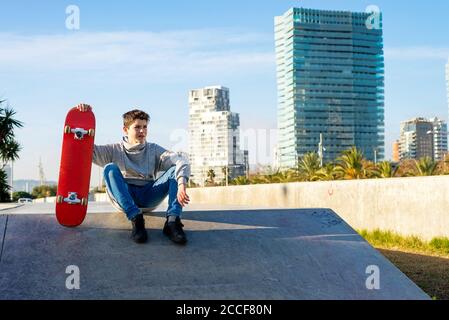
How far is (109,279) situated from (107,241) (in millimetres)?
639

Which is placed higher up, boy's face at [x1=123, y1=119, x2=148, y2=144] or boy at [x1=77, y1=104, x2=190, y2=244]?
boy's face at [x1=123, y1=119, x2=148, y2=144]

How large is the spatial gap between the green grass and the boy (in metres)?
4.26

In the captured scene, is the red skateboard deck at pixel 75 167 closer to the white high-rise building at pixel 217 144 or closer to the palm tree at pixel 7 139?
the palm tree at pixel 7 139

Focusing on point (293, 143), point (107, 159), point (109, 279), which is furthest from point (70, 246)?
point (293, 143)

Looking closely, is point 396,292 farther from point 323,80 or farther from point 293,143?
point 323,80

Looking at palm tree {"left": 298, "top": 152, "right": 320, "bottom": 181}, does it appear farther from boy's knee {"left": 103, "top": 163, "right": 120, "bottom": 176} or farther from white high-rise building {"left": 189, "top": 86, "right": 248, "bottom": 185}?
white high-rise building {"left": 189, "top": 86, "right": 248, "bottom": 185}

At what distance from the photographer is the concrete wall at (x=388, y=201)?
322 inches

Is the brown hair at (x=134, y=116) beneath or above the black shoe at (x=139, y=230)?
above

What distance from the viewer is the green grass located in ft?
25.8

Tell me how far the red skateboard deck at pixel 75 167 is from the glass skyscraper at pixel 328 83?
144820 mm

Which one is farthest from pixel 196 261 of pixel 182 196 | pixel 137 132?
pixel 137 132

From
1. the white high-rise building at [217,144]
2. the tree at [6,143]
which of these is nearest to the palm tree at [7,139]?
the tree at [6,143]

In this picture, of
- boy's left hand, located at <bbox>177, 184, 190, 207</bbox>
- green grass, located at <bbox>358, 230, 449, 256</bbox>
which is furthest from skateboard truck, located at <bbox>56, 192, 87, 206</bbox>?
green grass, located at <bbox>358, 230, 449, 256</bbox>

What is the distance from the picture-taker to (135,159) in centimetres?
520
